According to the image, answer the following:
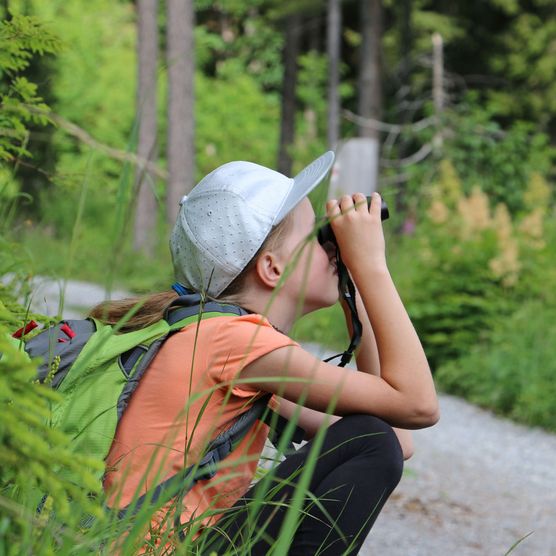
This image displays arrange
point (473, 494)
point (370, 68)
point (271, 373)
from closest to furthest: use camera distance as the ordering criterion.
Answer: point (271, 373) → point (473, 494) → point (370, 68)

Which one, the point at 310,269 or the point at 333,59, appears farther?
the point at 333,59

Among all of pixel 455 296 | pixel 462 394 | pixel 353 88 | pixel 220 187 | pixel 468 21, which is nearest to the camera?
pixel 220 187

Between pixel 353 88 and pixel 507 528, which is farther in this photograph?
pixel 353 88

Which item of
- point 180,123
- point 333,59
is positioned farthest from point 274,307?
point 333,59

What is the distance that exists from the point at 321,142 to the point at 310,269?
769 inches

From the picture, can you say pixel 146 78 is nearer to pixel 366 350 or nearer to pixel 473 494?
pixel 473 494

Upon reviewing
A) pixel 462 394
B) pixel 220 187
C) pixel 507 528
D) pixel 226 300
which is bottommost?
pixel 462 394

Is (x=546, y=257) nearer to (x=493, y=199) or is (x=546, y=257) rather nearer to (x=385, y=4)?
(x=493, y=199)

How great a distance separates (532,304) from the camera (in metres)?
7.83

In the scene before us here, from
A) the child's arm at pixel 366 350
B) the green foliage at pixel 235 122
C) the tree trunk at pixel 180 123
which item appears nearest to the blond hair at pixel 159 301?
the child's arm at pixel 366 350

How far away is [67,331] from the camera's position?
201 cm

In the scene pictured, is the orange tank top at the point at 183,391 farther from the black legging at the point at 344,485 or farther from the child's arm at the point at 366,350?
the child's arm at the point at 366,350

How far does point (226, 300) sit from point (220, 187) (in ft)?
0.81

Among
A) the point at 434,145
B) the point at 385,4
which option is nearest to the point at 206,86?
the point at 385,4
